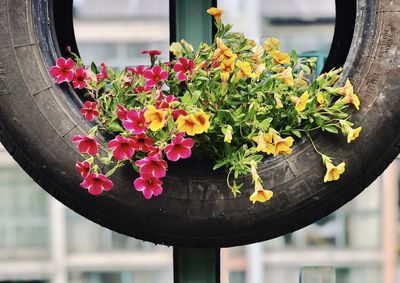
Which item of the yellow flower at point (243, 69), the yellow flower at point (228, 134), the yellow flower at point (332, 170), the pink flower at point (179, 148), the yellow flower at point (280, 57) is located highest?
the yellow flower at point (280, 57)

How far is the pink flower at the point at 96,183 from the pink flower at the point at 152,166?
6 centimetres

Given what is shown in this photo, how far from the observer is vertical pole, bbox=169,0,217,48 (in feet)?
5.19

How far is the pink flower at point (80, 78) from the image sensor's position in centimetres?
140

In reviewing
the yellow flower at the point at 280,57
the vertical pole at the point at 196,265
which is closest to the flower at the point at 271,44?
the yellow flower at the point at 280,57

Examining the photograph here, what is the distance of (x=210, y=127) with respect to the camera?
4.40ft

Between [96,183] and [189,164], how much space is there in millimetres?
171

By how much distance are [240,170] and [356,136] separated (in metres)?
0.20

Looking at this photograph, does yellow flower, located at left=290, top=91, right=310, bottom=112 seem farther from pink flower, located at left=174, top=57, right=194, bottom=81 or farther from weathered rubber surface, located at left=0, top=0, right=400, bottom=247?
pink flower, located at left=174, top=57, right=194, bottom=81

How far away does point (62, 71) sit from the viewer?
4.57 feet

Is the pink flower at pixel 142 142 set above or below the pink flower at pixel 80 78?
below

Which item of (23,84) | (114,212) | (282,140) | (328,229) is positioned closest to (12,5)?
(23,84)

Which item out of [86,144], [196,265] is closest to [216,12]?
[86,144]

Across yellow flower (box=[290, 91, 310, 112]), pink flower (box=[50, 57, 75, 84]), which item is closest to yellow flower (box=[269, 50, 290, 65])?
yellow flower (box=[290, 91, 310, 112])

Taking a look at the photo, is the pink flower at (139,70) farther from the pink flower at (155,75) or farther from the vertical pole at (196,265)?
the vertical pole at (196,265)
